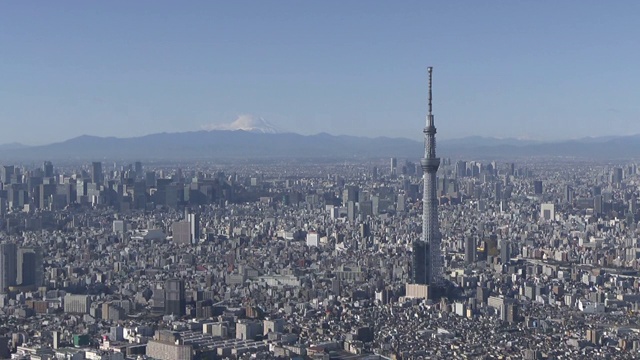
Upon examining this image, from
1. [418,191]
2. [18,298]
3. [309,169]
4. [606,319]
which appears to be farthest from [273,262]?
[309,169]

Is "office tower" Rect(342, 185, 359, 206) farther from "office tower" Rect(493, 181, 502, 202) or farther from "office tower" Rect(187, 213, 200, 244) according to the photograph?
"office tower" Rect(187, 213, 200, 244)

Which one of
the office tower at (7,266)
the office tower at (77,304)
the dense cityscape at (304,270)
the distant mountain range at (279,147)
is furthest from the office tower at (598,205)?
the distant mountain range at (279,147)

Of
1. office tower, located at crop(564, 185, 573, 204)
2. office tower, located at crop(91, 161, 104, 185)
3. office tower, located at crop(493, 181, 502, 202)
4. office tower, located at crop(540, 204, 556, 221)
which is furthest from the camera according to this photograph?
office tower, located at crop(91, 161, 104, 185)

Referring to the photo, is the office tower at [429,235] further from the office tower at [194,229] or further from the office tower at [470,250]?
the office tower at [194,229]

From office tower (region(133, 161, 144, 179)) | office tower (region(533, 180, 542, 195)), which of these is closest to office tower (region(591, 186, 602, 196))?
office tower (region(533, 180, 542, 195))

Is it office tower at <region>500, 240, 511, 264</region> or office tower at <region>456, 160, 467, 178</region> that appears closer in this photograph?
office tower at <region>500, 240, 511, 264</region>

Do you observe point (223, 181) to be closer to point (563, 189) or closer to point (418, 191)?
point (418, 191)

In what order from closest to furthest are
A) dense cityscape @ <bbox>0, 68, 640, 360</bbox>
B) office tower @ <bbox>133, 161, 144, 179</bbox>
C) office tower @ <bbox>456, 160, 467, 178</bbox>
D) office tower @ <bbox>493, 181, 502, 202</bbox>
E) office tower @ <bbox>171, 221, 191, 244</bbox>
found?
dense cityscape @ <bbox>0, 68, 640, 360</bbox>
office tower @ <bbox>171, 221, 191, 244</bbox>
office tower @ <bbox>493, 181, 502, 202</bbox>
office tower @ <bbox>133, 161, 144, 179</bbox>
office tower @ <bbox>456, 160, 467, 178</bbox>

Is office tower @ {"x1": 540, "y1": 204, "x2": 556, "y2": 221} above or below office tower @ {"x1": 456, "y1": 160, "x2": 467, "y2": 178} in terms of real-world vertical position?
below
